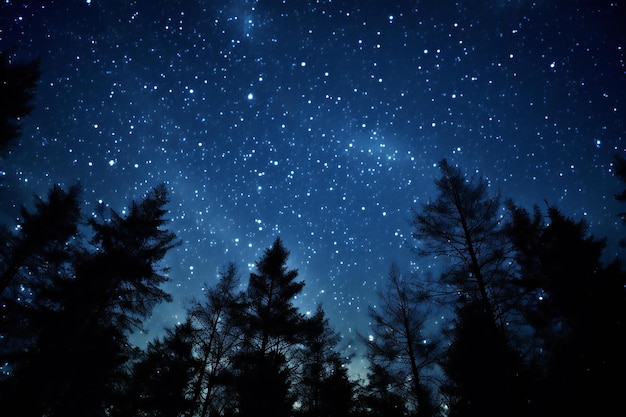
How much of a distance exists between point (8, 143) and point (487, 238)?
17.6 m

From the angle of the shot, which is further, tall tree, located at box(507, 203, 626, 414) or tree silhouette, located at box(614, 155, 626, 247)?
tree silhouette, located at box(614, 155, 626, 247)

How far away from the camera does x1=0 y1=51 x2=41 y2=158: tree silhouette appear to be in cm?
927

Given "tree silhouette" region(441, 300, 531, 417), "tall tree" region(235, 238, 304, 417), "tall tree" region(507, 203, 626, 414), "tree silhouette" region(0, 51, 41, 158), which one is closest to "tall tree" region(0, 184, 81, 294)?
"tree silhouette" region(0, 51, 41, 158)

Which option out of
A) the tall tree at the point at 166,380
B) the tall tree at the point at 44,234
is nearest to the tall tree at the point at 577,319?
the tall tree at the point at 166,380

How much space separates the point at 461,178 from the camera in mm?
11766

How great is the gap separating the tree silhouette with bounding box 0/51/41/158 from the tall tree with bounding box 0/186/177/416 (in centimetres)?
431

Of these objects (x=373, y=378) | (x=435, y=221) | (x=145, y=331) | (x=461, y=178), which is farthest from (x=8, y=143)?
(x=373, y=378)

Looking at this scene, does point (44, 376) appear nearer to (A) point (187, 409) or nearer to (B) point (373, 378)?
(A) point (187, 409)

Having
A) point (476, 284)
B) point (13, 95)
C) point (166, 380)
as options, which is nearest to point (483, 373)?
point (476, 284)

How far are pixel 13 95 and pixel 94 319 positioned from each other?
8.35m

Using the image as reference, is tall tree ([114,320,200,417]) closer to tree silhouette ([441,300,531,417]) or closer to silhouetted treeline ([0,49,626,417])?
silhouetted treeline ([0,49,626,417])

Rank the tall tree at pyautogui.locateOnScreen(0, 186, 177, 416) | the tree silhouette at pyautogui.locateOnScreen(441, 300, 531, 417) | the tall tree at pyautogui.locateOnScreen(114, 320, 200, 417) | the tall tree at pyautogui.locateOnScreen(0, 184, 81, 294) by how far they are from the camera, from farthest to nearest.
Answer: the tall tree at pyautogui.locateOnScreen(114, 320, 200, 417)
the tall tree at pyautogui.locateOnScreen(0, 184, 81, 294)
the tall tree at pyautogui.locateOnScreen(0, 186, 177, 416)
the tree silhouette at pyautogui.locateOnScreen(441, 300, 531, 417)

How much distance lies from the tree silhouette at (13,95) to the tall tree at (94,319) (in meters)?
4.31

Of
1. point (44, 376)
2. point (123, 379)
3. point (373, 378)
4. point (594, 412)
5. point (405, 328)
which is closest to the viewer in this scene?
point (594, 412)
